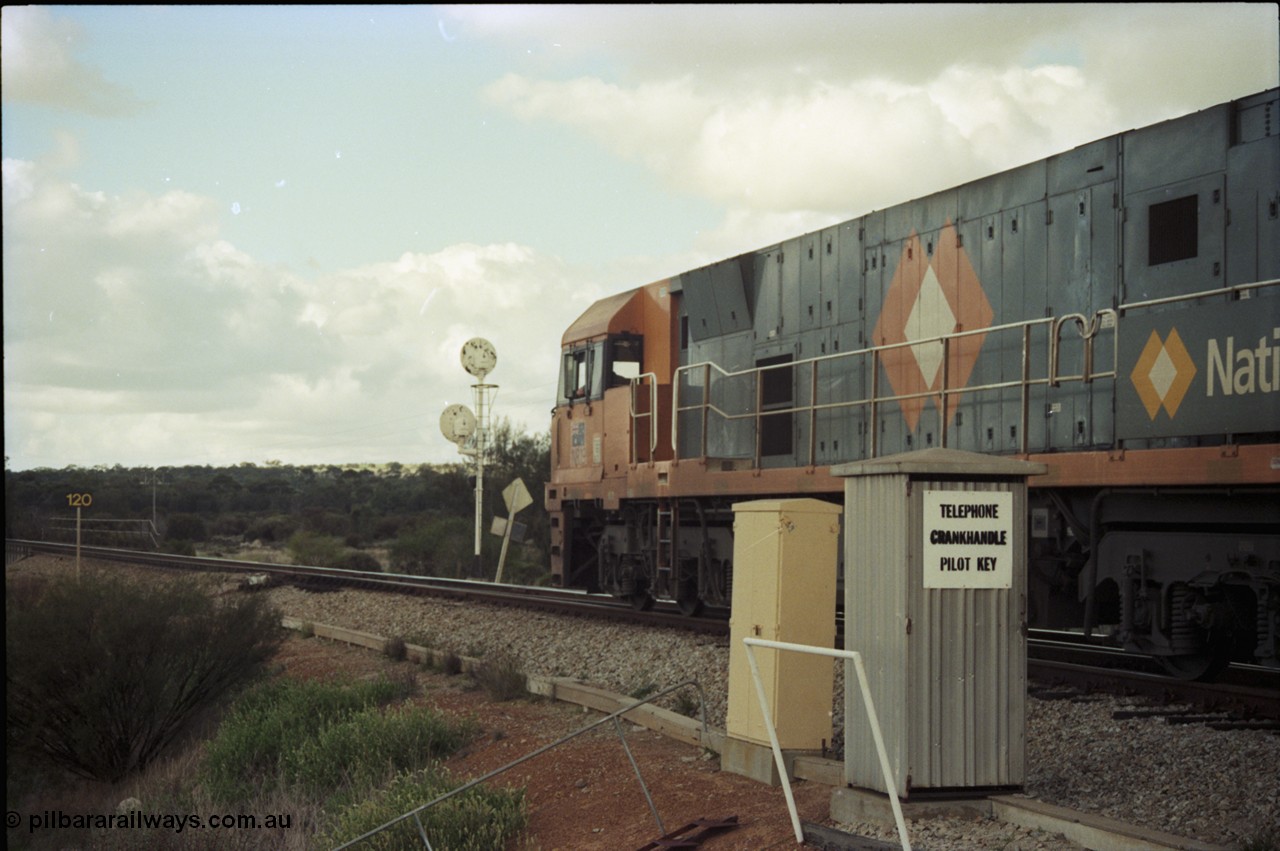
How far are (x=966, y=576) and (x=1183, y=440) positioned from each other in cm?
400

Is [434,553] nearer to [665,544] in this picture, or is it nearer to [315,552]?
[315,552]

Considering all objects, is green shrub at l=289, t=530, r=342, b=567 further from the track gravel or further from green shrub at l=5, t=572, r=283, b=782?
the track gravel

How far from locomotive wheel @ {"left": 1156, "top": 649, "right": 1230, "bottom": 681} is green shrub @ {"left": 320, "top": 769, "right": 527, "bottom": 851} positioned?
5.16 m

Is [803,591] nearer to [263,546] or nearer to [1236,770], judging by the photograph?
[1236,770]

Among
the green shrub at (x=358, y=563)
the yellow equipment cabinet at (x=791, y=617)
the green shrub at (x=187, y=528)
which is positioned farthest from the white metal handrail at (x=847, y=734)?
the green shrub at (x=187, y=528)

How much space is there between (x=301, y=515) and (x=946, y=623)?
187ft

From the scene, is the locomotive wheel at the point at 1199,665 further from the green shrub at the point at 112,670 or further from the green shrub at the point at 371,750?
the green shrub at the point at 112,670

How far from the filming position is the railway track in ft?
28.4

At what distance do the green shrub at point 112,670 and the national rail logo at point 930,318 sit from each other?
834cm

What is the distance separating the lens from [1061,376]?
10438mm

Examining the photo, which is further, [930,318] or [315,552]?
[315,552]

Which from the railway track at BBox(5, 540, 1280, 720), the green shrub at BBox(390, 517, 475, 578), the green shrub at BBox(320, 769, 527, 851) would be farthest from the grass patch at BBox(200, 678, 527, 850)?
the green shrub at BBox(390, 517, 475, 578)

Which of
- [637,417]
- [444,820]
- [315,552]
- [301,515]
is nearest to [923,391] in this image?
[637,417]

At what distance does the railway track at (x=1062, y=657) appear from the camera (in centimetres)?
865
